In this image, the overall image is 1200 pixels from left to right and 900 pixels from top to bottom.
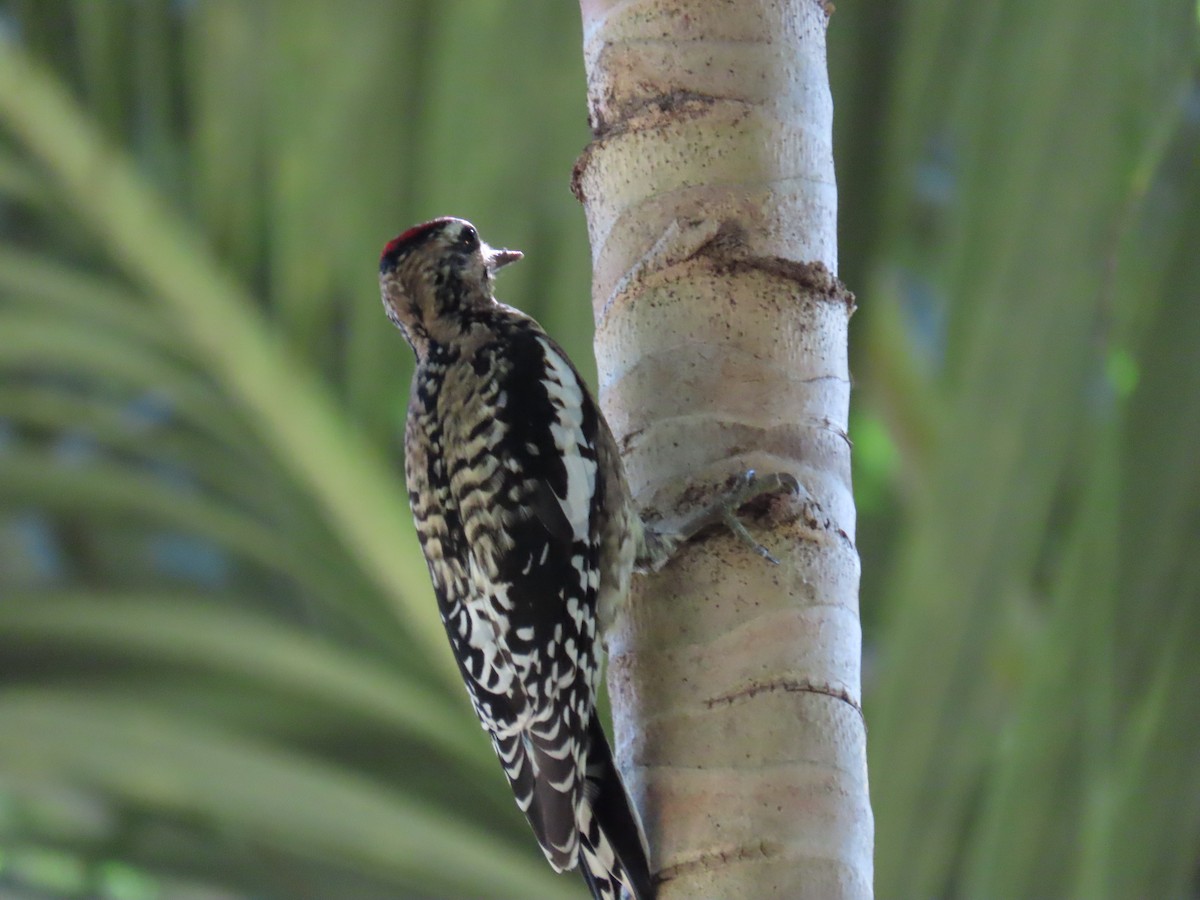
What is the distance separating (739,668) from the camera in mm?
1298

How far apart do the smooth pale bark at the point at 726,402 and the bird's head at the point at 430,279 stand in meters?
0.58

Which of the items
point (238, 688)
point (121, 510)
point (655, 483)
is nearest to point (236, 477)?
point (121, 510)

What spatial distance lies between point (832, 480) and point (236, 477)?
2.78m

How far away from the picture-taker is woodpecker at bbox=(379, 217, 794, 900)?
150 centimetres

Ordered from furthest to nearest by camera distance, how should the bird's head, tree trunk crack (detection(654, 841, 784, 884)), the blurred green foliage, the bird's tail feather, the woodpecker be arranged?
the bird's head < the blurred green foliage < the woodpecker < the bird's tail feather < tree trunk crack (detection(654, 841, 784, 884))

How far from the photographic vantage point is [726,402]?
4.69 feet

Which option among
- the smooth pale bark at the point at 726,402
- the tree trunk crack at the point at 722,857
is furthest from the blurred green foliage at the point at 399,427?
the tree trunk crack at the point at 722,857

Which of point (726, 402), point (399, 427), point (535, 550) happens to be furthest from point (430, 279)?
point (399, 427)

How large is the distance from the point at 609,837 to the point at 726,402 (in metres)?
0.44

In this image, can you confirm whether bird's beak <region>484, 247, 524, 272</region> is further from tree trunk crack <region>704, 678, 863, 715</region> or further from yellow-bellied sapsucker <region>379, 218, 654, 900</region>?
tree trunk crack <region>704, 678, 863, 715</region>

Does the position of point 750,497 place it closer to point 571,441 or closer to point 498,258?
point 571,441

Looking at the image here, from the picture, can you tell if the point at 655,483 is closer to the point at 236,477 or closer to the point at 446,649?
the point at 446,649

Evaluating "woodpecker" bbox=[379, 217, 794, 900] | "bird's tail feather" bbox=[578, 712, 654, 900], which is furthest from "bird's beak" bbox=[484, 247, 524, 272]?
"bird's tail feather" bbox=[578, 712, 654, 900]

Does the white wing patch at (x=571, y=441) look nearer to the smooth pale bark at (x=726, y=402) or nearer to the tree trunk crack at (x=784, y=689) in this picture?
the smooth pale bark at (x=726, y=402)
